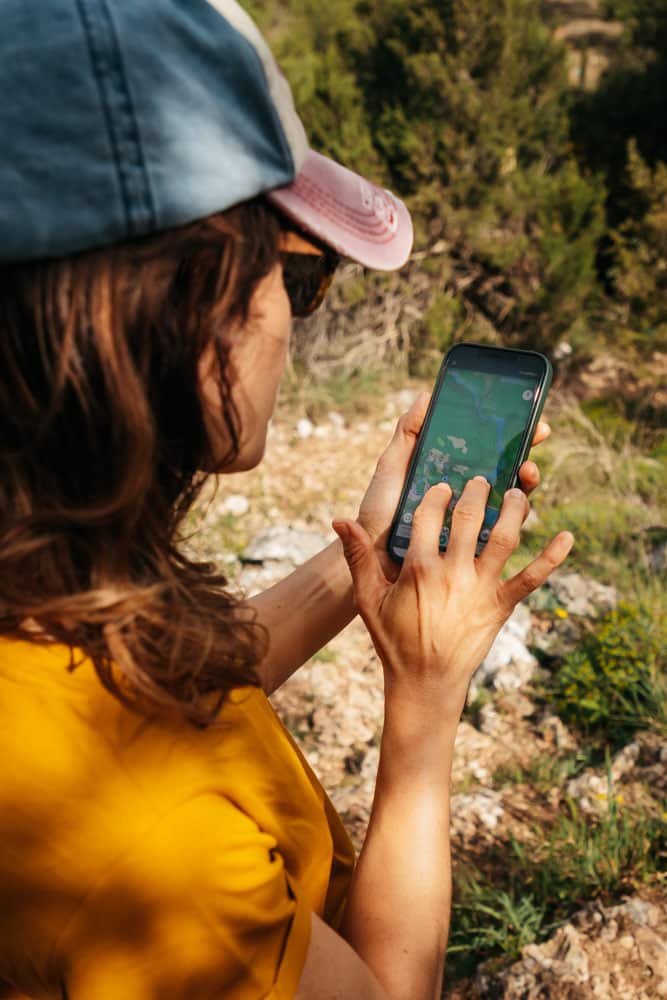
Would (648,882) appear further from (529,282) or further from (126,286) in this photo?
(529,282)

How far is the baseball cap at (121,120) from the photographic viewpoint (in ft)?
2.10

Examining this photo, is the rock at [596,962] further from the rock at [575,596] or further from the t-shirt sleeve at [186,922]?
the rock at [575,596]

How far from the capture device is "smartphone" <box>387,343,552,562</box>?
1.32 m

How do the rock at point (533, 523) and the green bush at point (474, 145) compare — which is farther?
the green bush at point (474, 145)

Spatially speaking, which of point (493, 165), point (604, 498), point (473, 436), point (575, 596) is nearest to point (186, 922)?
point (473, 436)

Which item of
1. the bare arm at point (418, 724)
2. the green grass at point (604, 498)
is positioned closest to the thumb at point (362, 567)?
the bare arm at point (418, 724)

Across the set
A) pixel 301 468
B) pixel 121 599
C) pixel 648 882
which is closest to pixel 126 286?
pixel 121 599

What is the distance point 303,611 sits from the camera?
1.29 meters

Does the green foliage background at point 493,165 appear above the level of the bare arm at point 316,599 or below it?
below

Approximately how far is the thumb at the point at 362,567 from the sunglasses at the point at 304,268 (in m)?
0.32

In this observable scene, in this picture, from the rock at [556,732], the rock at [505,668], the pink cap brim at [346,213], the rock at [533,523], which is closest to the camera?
the pink cap brim at [346,213]

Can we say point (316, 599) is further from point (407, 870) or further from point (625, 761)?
point (625, 761)

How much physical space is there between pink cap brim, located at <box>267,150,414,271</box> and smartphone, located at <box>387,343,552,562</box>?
488 millimetres

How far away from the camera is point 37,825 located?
0.66 m
